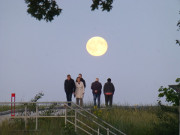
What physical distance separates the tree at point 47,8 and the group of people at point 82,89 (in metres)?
5.74

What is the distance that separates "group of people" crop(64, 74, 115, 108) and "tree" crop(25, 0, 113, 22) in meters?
5.74

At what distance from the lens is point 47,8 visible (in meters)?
17.3

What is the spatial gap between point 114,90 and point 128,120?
6.54 m

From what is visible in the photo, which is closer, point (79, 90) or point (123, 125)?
point (123, 125)

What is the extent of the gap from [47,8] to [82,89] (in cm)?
672

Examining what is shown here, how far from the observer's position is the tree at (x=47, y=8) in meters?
17.0

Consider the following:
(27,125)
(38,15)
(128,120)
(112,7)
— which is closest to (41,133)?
(27,125)

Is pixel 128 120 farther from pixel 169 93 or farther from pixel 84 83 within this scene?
pixel 84 83

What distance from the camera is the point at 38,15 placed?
17000mm

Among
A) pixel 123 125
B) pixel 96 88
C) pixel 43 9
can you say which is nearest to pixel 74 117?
pixel 123 125

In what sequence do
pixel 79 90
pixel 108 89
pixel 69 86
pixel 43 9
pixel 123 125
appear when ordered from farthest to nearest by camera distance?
pixel 108 89 < pixel 79 90 < pixel 69 86 < pixel 43 9 < pixel 123 125

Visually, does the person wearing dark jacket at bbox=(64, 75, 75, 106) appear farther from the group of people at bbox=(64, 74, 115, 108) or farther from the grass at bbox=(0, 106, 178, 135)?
the grass at bbox=(0, 106, 178, 135)

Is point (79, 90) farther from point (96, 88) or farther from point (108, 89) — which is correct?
point (108, 89)

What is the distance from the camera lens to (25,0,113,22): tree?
55.8 feet
